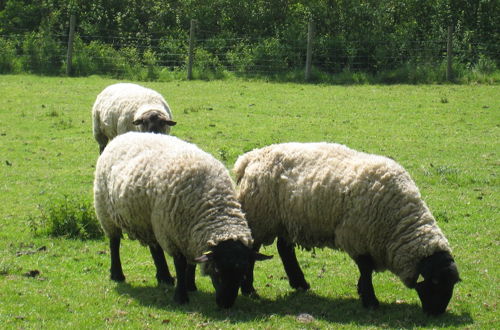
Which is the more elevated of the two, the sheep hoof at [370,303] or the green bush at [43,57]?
the green bush at [43,57]

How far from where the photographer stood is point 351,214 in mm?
7590

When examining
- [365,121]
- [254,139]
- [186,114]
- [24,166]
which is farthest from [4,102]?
[365,121]

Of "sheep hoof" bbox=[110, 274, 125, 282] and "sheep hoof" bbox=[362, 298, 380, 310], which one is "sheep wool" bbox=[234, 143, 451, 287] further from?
"sheep hoof" bbox=[110, 274, 125, 282]

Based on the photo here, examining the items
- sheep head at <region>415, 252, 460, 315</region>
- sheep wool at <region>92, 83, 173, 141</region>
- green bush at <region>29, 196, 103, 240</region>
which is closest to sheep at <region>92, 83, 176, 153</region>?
sheep wool at <region>92, 83, 173, 141</region>

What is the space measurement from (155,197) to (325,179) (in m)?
1.85

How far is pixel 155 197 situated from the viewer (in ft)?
25.3

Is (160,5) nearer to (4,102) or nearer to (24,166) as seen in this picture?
(4,102)

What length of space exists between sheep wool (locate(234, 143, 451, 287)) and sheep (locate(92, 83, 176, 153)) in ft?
17.1

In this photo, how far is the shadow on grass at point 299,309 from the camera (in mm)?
7180

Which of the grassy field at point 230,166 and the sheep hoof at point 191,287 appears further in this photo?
the sheep hoof at point 191,287

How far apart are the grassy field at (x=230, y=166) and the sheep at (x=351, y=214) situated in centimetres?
40

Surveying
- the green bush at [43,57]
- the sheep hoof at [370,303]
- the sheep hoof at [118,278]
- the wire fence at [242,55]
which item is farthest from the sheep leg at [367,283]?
the green bush at [43,57]

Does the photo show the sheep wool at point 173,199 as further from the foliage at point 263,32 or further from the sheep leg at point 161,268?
the foliage at point 263,32

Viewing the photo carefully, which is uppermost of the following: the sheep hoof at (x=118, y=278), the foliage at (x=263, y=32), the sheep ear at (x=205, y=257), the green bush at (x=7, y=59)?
the foliage at (x=263, y=32)
